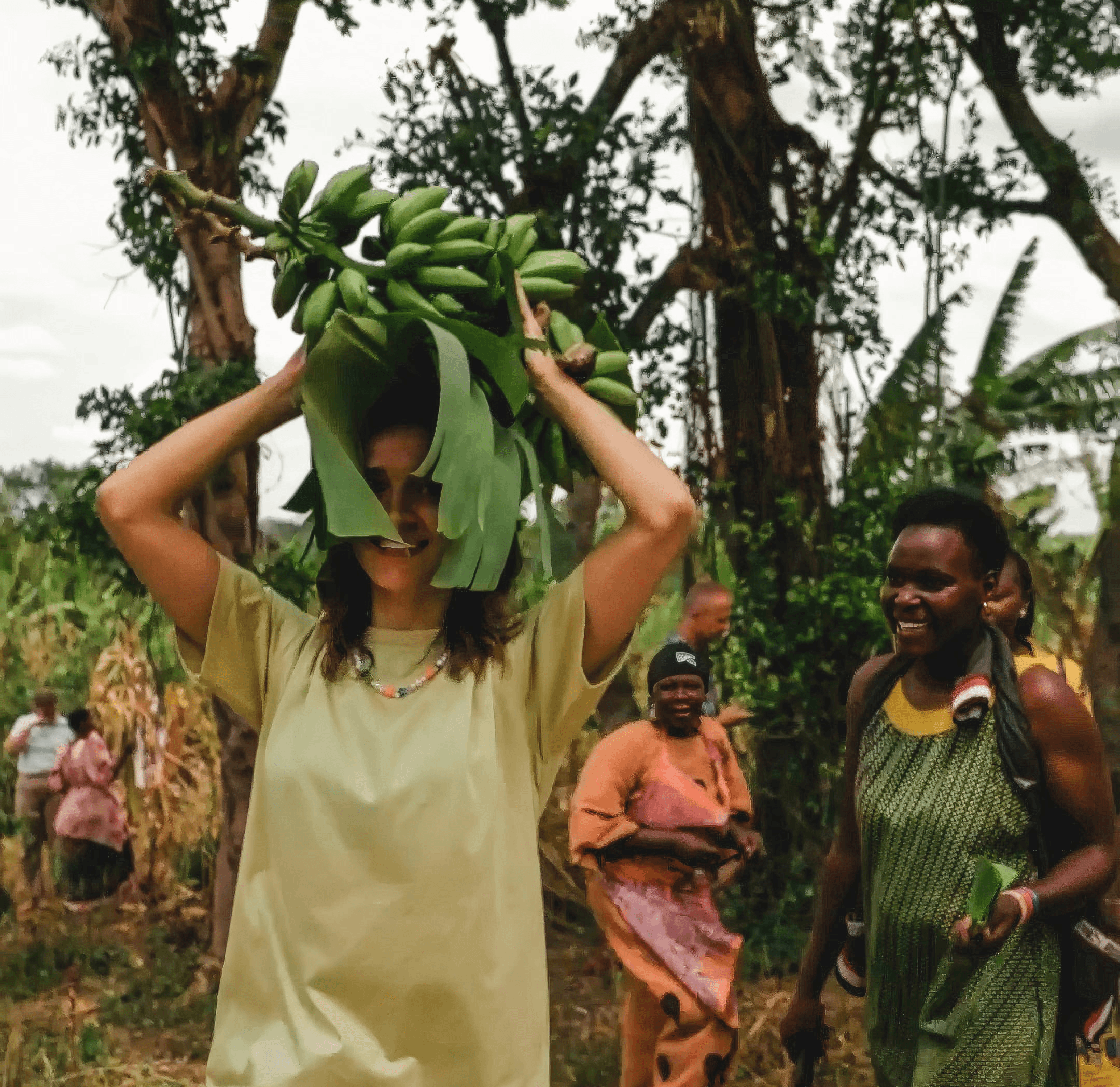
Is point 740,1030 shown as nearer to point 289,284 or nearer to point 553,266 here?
point 553,266

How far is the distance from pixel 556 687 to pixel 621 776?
2688 millimetres

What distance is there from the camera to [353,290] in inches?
80.8

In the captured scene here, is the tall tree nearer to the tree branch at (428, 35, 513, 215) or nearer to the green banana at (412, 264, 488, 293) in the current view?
the tree branch at (428, 35, 513, 215)

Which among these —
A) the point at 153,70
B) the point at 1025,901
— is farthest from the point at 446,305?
the point at 153,70

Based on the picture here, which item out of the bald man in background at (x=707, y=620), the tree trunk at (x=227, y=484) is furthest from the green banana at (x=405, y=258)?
the tree trunk at (x=227, y=484)

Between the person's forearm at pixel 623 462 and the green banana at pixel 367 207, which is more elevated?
the green banana at pixel 367 207

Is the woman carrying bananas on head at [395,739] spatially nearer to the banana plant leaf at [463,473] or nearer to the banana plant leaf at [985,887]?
the banana plant leaf at [463,473]

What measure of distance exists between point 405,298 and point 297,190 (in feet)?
0.82

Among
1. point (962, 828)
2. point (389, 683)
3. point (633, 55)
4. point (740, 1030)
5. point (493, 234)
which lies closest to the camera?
point (389, 683)

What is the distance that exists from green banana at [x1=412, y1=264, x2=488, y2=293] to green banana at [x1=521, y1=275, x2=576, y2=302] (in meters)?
0.10

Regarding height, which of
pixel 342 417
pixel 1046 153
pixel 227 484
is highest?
pixel 1046 153

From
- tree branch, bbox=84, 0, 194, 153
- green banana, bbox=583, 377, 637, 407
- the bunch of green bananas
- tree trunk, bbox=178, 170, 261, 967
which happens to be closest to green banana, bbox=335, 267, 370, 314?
the bunch of green bananas

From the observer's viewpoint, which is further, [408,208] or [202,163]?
[202,163]

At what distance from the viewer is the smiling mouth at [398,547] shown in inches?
80.0
